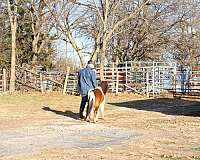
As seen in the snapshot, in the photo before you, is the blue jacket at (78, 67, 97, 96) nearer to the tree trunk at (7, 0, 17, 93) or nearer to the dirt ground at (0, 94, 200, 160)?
the dirt ground at (0, 94, 200, 160)

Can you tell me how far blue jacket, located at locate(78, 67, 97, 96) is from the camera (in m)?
15.0

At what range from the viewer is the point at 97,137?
11.4m

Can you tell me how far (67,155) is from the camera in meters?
8.82

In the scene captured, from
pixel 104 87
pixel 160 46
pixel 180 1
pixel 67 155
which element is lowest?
pixel 67 155

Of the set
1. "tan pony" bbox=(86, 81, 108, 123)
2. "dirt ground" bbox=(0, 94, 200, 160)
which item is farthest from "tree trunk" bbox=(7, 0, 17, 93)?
"tan pony" bbox=(86, 81, 108, 123)

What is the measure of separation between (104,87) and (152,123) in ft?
6.83

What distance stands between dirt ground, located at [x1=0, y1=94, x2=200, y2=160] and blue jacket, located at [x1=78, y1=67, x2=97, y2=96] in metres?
1.00

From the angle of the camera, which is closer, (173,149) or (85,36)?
(173,149)

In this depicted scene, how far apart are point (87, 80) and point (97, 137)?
3894 millimetres

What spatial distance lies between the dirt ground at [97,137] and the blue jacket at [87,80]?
1000 millimetres

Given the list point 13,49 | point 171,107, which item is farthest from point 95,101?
point 13,49

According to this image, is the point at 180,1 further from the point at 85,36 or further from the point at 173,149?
the point at 173,149

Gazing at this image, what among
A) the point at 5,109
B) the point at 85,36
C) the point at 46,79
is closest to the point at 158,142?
the point at 5,109

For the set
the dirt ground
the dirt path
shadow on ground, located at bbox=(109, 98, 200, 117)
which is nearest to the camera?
the dirt ground
